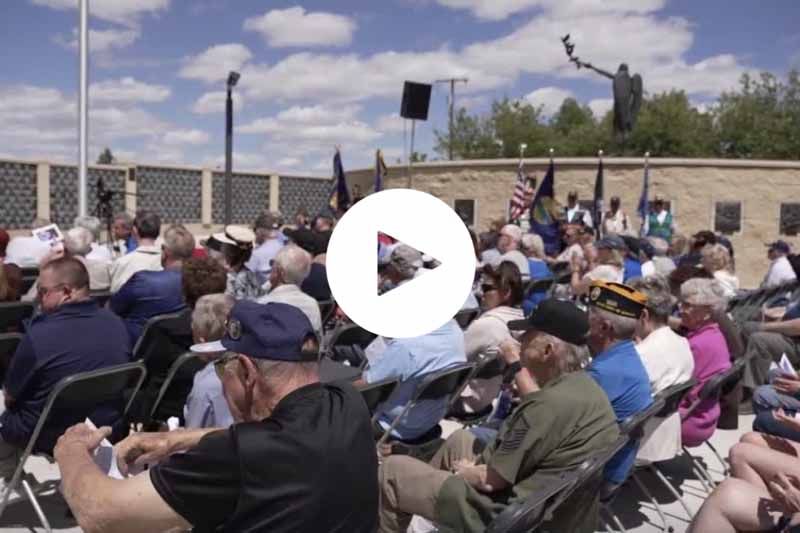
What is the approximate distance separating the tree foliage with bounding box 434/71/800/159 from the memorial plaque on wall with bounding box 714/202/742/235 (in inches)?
885

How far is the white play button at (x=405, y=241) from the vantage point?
336 centimetres

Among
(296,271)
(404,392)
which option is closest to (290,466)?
(404,392)

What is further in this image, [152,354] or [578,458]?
[152,354]

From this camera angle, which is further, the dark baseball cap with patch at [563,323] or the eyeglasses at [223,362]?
the dark baseball cap with patch at [563,323]

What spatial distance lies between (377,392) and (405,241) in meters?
0.85

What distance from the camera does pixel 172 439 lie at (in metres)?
2.54

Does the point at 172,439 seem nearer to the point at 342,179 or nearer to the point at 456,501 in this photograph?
the point at 456,501

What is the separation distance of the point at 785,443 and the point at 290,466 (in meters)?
3.22

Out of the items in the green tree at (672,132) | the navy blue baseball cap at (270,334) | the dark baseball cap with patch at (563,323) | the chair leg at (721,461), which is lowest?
the chair leg at (721,461)

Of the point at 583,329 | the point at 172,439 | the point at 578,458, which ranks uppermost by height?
the point at 583,329

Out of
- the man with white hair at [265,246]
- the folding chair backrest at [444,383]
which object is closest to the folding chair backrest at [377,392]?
the folding chair backrest at [444,383]

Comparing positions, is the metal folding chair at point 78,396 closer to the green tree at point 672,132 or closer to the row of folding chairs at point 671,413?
the row of folding chairs at point 671,413

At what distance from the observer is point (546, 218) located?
1446 centimetres

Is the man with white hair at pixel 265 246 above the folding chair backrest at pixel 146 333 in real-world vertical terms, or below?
above
